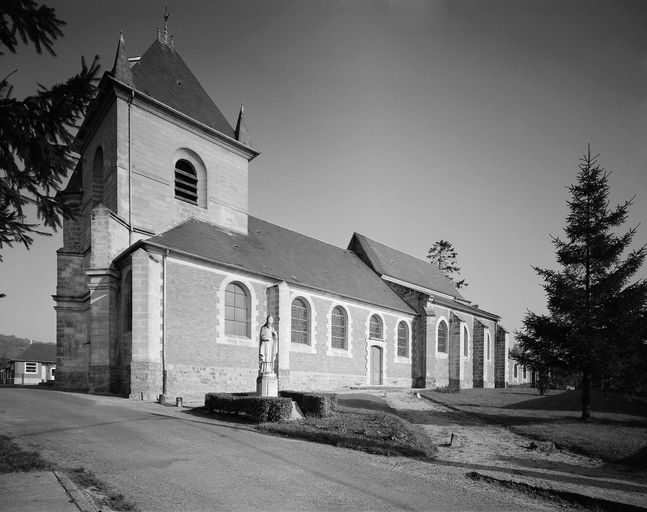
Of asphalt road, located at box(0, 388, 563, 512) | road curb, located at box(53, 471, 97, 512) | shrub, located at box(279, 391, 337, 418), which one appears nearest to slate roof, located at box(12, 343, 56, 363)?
asphalt road, located at box(0, 388, 563, 512)

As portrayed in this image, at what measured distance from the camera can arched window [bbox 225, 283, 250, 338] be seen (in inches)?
731

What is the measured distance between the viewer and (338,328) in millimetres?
23688

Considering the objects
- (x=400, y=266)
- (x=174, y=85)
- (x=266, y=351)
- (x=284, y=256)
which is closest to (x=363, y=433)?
(x=266, y=351)

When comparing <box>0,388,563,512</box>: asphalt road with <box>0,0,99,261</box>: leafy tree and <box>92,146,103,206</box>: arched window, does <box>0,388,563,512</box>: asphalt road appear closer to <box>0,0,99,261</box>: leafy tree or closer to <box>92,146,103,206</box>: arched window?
<box>0,0,99,261</box>: leafy tree

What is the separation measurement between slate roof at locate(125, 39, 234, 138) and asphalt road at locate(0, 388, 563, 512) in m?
15.9

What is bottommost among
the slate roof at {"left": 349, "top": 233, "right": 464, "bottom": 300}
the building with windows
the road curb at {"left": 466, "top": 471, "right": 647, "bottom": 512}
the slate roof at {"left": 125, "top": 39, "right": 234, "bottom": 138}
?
the building with windows

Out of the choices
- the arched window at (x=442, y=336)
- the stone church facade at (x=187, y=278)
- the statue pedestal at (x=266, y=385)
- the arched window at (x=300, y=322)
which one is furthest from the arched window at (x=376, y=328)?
the statue pedestal at (x=266, y=385)

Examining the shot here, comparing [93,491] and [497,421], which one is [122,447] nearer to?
[93,491]

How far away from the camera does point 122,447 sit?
7148 mm

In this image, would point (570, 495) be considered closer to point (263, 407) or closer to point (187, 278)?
point (263, 407)

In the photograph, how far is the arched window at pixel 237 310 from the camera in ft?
61.0

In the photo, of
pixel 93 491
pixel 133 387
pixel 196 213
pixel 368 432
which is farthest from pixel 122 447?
pixel 196 213

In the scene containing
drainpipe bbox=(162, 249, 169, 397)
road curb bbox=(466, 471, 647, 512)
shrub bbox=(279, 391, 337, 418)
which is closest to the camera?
road curb bbox=(466, 471, 647, 512)

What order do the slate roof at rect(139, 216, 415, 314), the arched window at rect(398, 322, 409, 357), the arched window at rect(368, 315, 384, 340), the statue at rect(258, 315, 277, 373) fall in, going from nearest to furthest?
the statue at rect(258, 315, 277, 373) < the slate roof at rect(139, 216, 415, 314) < the arched window at rect(368, 315, 384, 340) < the arched window at rect(398, 322, 409, 357)
